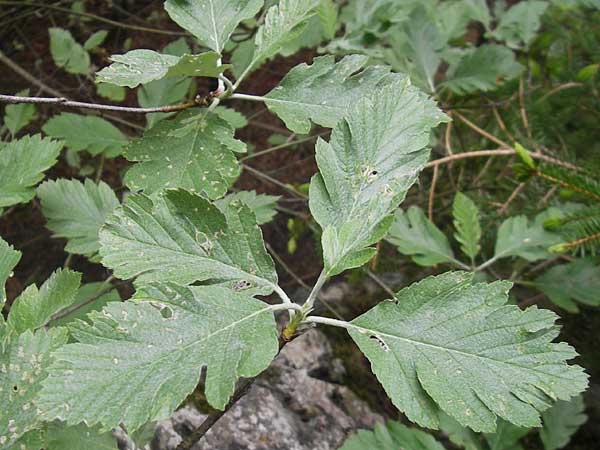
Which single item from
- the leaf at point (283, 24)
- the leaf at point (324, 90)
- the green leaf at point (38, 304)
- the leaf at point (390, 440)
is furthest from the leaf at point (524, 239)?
the green leaf at point (38, 304)

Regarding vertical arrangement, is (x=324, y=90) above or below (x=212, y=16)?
below

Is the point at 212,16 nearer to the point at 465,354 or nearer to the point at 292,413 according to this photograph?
the point at 465,354

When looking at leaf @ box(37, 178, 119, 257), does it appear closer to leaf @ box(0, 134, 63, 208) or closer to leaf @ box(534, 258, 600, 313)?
leaf @ box(0, 134, 63, 208)

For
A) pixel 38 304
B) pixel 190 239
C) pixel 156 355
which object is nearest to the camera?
pixel 156 355

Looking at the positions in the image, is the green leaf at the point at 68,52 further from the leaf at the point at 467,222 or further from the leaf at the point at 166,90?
the leaf at the point at 467,222

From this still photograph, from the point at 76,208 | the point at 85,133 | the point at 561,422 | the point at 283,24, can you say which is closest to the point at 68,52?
the point at 85,133

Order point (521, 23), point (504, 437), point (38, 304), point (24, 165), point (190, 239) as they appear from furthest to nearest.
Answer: point (521, 23) → point (504, 437) → point (24, 165) → point (38, 304) → point (190, 239)

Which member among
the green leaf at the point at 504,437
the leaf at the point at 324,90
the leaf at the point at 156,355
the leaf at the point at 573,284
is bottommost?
the green leaf at the point at 504,437

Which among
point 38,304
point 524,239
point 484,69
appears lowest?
point 524,239
